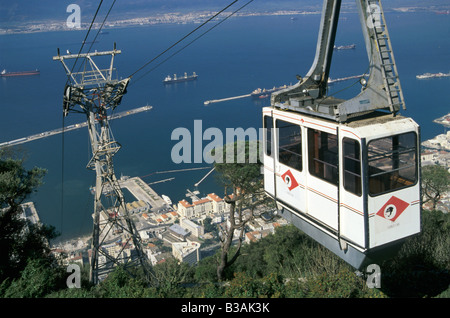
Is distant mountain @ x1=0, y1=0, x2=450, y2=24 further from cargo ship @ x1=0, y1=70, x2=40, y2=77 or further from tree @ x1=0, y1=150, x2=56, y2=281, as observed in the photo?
tree @ x1=0, y1=150, x2=56, y2=281

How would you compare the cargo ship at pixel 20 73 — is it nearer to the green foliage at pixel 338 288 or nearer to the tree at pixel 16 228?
the tree at pixel 16 228

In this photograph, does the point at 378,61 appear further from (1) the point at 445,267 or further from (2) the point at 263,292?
(1) the point at 445,267

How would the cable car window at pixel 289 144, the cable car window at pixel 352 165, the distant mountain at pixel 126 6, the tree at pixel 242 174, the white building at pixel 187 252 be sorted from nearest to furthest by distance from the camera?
the cable car window at pixel 352 165 → the cable car window at pixel 289 144 → the tree at pixel 242 174 → the white building at pixel 187 252 → the distant mountain at pixel 126 6

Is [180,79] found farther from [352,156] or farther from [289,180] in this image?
[352,156]

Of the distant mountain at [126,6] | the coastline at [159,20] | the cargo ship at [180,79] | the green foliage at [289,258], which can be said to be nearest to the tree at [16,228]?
the green foliage at [289,258]

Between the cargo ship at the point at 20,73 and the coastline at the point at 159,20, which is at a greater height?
the coastline at the point at 159,20

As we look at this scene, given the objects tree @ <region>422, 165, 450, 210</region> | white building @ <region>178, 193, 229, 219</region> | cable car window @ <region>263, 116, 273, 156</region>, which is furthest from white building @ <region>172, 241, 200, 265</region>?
cable car window @ <region>263, 116, 273, 156</region>

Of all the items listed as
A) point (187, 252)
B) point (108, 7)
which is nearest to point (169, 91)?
point (187, 252)
